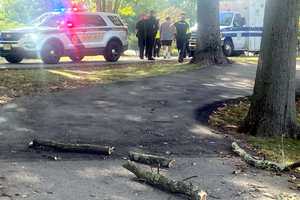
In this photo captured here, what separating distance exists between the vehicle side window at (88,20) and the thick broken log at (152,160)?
14.7 meters

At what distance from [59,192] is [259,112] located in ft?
17.7

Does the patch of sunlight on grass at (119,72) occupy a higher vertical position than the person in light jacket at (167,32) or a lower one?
lower

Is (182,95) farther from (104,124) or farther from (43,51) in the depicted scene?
(43,51)

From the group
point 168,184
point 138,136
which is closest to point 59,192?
point 168,184

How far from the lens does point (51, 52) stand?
67.7 ft

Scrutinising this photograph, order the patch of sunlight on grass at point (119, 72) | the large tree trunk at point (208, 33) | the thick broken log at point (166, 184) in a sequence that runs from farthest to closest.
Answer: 1. the large tree trunk at point (208, 33)
2. the patch of sunlight on grass at point (119, 72)
3. the thick broken log at point (166, 184)

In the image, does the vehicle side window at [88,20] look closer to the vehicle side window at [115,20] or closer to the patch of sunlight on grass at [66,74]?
the vehicle side window at [115,20]

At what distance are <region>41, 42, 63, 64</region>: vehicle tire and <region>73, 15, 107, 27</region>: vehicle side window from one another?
1416 mm

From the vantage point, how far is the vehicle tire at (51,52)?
67.0 ft

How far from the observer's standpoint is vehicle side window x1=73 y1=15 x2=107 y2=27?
71.4 feet

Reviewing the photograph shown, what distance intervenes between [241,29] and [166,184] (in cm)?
2349

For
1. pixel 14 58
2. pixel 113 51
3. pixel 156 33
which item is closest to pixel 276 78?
pixel 14 58

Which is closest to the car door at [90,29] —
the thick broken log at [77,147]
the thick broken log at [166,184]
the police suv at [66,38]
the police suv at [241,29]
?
the police suv at [66,38]

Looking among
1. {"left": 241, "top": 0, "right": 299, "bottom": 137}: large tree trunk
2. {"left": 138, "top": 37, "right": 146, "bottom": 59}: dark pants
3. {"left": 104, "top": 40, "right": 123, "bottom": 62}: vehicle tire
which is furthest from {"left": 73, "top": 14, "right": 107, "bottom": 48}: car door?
{"left": 241, "top": 0, "right": 299, "bottom": 137}: large tree trunk
